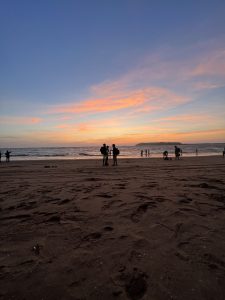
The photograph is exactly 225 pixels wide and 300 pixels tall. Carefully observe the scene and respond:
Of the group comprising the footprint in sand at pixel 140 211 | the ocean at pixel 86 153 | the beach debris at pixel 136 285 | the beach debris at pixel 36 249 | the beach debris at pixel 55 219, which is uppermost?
the ocean at pixel 86 153

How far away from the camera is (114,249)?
138 inches

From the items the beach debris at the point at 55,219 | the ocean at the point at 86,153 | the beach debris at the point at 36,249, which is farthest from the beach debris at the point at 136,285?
the ocean at the point at 86,153

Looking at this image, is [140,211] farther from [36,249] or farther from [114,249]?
[36,249]

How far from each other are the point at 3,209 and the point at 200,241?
4.84m

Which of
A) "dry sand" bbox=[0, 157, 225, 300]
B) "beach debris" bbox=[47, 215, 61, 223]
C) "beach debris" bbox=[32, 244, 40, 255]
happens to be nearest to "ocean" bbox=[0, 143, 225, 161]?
"dry sand" bbox=[0, 157, 225, 300]

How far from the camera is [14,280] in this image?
2.82 meters

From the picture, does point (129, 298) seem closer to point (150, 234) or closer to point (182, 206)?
point (150, 234)

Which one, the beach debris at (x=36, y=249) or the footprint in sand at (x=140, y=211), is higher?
the footprint in sand at (x=140, y=211)

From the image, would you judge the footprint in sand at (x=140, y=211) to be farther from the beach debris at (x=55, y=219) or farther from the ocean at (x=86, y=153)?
the ocean at (x=86, y=153)

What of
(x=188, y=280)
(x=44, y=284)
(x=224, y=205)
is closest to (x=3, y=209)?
(x=44, y=284)

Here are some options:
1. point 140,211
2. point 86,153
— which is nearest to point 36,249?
point 140,211

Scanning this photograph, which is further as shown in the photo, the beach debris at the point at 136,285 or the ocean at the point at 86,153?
the ocean at the point at 86,153

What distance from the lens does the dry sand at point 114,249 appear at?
2645 mm

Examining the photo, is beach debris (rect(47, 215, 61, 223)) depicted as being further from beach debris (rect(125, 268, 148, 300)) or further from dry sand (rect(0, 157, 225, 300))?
beach debris (rect(125, 268, 148, 300))
